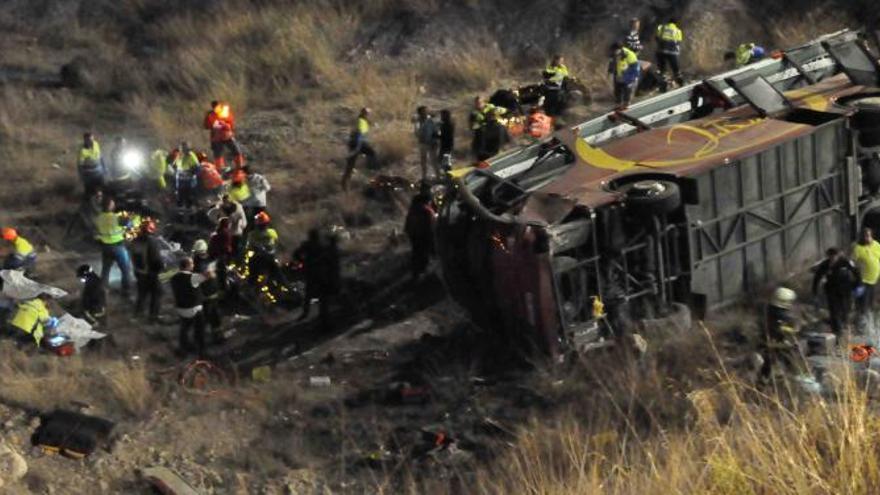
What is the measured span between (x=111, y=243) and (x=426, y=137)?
4553 millimetres

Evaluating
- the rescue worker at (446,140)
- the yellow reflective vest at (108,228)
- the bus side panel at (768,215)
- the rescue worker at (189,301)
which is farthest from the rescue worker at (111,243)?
the bus side panel at (768,215)

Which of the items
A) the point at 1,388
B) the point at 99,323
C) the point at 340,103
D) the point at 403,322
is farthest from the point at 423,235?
the point at 340,103

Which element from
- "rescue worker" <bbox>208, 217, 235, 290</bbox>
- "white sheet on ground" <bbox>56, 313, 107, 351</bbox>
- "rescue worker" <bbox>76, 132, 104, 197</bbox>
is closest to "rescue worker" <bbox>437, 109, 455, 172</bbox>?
"rescue worker" <bbox>208, 217, 235, 290</bbox>

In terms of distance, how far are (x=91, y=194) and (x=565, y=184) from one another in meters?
8.23

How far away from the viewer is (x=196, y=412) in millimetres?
13023

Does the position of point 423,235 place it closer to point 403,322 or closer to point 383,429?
point 403,322

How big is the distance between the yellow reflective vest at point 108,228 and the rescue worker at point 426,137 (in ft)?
14.5

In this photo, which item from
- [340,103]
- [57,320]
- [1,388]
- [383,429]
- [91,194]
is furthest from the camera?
[340,103]

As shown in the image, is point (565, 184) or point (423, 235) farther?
point (423, 235)

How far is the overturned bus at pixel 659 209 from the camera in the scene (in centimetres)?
1251

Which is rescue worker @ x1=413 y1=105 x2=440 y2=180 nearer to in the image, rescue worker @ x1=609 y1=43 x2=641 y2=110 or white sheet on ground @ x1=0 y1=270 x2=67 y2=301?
rescue worker @ x1=609 y1=43 x2=641 y2=110

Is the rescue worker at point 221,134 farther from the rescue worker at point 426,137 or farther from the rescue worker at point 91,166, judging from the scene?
the rescue worker at point 426,137

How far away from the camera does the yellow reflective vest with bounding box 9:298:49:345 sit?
14.3 metres

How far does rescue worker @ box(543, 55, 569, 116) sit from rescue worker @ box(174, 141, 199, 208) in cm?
523
